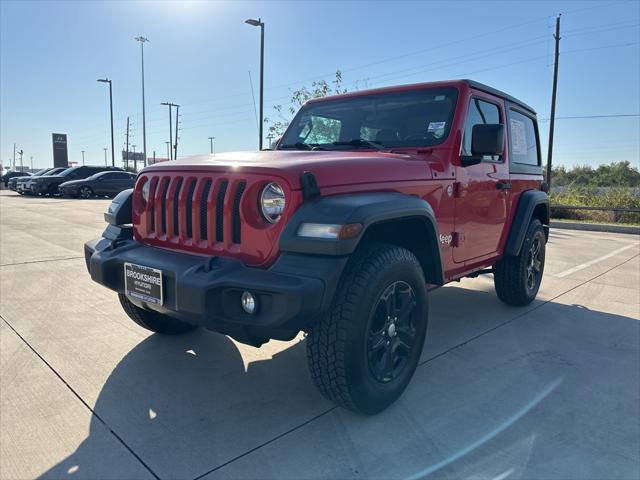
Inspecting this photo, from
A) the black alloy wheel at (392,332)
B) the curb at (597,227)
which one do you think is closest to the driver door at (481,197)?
the black alloy wheel at (392,332)

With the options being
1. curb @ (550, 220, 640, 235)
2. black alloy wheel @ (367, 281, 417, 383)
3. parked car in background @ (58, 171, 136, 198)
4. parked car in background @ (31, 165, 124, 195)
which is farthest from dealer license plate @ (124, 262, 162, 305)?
parked car in background @ (31, 165, 124, 195)


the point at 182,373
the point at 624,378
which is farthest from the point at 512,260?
the point at 182,373

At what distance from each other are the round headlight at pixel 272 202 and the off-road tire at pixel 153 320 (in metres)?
1.50

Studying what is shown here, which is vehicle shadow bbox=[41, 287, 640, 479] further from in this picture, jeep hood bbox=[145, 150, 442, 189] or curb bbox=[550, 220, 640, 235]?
curb bbox=[550, 220, 640, 235]

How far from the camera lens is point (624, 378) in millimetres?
3121

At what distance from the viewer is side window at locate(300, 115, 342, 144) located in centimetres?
373

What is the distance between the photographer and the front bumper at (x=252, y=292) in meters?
2.04

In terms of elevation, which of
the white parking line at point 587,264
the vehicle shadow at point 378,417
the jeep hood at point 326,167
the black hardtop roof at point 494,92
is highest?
Answer: the black hardtop roof at point 494,92

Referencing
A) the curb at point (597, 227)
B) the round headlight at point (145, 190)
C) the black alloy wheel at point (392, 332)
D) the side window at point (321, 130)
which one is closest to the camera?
the black alloy wheel at point (392, 332)

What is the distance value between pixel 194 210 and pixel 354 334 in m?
1.06

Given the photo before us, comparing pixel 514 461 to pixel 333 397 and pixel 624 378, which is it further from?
pixel 624 378

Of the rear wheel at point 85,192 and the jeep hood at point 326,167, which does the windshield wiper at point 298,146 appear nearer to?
the jeep hood at point 326,167

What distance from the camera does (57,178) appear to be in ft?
73.4

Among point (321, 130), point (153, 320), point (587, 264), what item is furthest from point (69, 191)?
point (587, 264)
